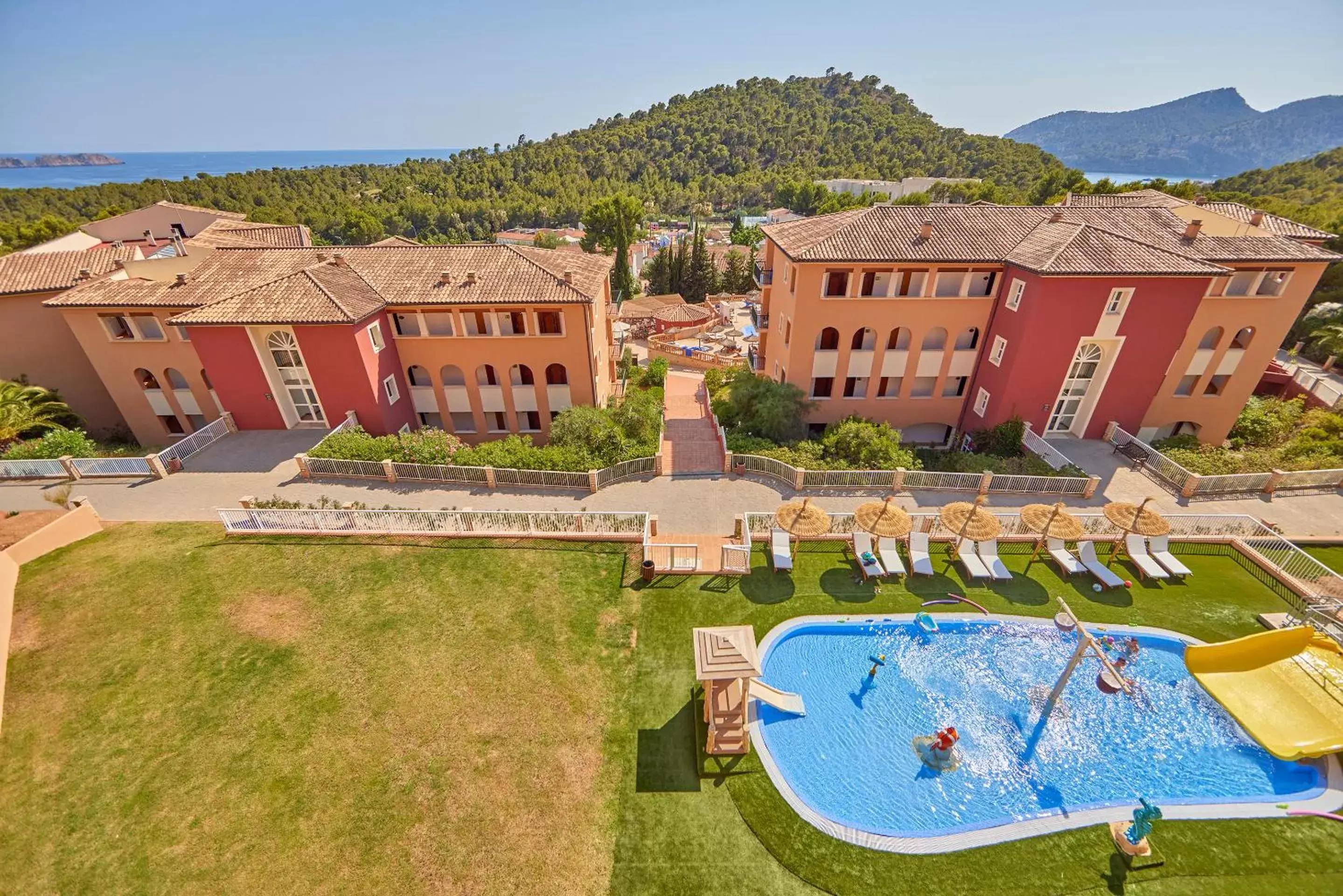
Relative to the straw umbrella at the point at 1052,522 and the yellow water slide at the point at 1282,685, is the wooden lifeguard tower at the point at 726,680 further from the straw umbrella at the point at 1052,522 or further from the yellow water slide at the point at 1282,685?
the yellow water slide at the point at 1282,685

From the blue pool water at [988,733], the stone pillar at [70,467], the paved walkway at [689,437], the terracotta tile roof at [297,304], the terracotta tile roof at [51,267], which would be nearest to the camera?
the blue pool water at [988,733]

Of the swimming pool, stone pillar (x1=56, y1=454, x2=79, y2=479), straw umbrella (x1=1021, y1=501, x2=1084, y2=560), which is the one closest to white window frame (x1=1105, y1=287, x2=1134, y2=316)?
straw umbrella (x1=1021, y1=501, x2=1084, y2=560)

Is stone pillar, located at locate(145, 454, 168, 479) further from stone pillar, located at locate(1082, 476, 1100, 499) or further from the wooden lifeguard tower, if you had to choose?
stone pillar, located at locate(1082, 476, 1100, 499)

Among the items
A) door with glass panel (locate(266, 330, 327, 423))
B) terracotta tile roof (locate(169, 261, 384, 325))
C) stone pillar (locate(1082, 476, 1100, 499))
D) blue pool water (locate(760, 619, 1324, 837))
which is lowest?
blue pool water (locate(760, 619, 1324, 837))

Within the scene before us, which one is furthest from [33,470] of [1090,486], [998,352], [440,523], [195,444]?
[1090,486]

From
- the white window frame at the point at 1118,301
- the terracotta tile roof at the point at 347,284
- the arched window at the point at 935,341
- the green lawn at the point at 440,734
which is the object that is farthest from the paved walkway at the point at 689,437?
the white window frame at the point at 1118,301

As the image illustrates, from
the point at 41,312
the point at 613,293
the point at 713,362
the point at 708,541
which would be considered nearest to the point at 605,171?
A: the point at 613,293
